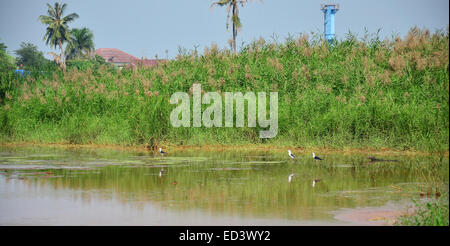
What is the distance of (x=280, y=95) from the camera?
948 inches

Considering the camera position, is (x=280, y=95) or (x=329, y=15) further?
(x=329, y=15)

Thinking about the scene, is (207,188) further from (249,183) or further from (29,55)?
(29,55)

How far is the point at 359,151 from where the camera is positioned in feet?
65.9

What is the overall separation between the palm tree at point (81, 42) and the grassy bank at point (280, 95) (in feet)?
256

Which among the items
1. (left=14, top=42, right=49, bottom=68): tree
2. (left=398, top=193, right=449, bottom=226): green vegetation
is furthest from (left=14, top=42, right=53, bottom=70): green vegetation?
(left=398, top=193, right=449, bottom=226): green vegetation

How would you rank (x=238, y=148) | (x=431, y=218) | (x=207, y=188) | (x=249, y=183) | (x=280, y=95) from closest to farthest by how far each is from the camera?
(x=431, y=218) < (x=207, y=188) < (x=249, y=183) < (x=238, y=148) < (x=280, y=95)

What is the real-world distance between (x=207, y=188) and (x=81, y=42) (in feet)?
320

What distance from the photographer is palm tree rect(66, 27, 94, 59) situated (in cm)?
10631

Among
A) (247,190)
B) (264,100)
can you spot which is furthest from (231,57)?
(247,190)

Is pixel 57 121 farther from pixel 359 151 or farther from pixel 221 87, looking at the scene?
pixel 359 151

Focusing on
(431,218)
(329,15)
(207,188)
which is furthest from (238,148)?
(329,15)

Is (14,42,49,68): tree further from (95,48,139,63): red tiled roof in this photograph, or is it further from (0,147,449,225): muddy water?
(0,147,449,225): muddy water
